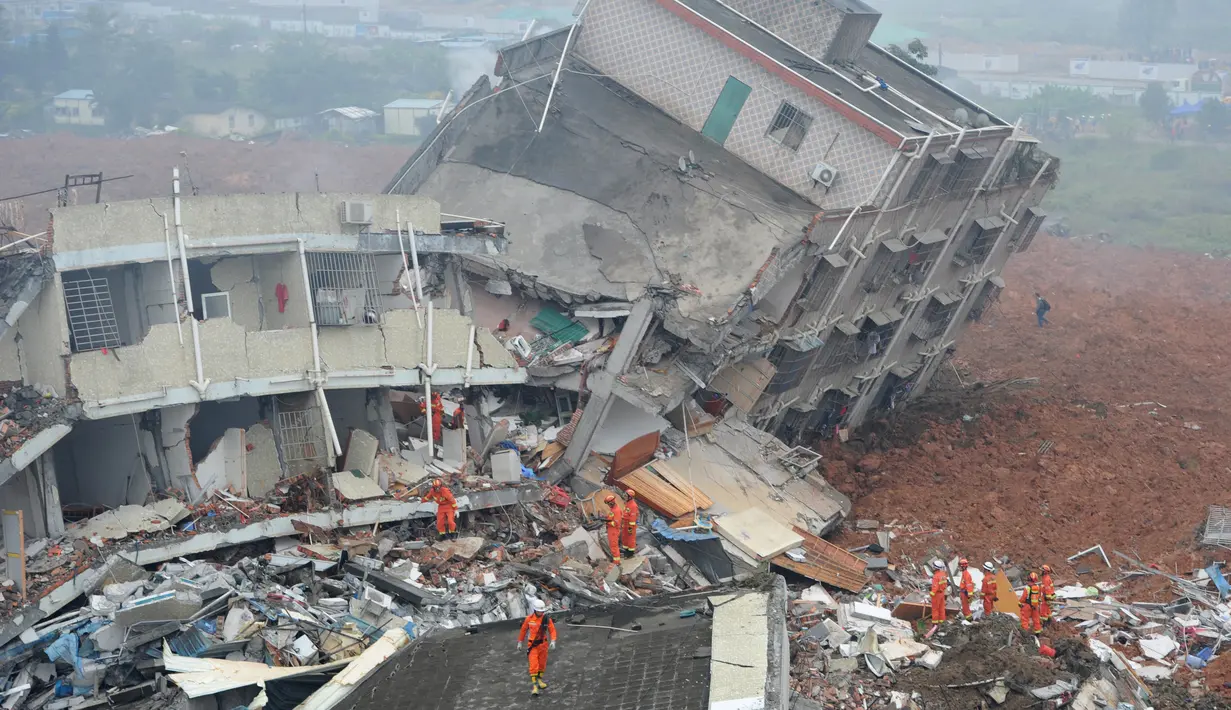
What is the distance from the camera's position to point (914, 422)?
3166 centimetres

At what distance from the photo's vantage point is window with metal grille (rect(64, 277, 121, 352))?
62.0 ft

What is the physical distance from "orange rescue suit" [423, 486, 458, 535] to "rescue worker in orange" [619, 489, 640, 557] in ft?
8.57

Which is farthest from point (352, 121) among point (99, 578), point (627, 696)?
point (627, 696)

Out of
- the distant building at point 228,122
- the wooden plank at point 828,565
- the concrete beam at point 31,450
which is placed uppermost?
the concrete beam at point 31,450

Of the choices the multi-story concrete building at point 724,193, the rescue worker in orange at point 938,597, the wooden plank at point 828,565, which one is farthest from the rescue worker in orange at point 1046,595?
the multi-story concrete building at point 724,193

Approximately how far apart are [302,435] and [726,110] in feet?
38.4

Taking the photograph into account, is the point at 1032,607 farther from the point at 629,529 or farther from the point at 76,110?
the point at 76,110

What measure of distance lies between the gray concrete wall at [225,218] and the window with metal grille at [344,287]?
633 millimetres

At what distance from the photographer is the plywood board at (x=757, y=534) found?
21.8 m

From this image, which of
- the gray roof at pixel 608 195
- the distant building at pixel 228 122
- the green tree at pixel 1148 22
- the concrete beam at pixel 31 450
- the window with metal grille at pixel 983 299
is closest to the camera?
the concrete beam at pixel 31 450

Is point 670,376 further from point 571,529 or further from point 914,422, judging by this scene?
point 914,422

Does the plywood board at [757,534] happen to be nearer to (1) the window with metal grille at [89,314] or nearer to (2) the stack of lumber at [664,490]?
(2) the stack of lumber at [664,490]

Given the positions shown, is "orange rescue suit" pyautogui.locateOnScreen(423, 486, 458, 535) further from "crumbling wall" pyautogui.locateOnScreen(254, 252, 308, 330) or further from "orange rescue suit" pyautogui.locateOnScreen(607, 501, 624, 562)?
"crumbling wall" pyautogui.locateOnScreen(254, 252, 308, 330)

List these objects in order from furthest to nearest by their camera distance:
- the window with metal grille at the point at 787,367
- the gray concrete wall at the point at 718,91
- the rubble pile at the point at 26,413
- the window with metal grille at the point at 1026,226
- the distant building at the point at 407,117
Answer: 1. the distant building at the point at 407,117
2. the window with metal grille at the point at 1026,226
3. the gray concrete wall at the point at 718,91
4. the window with metal grille at the point at 787,367
5. the rubble pile at the point at 26,413
